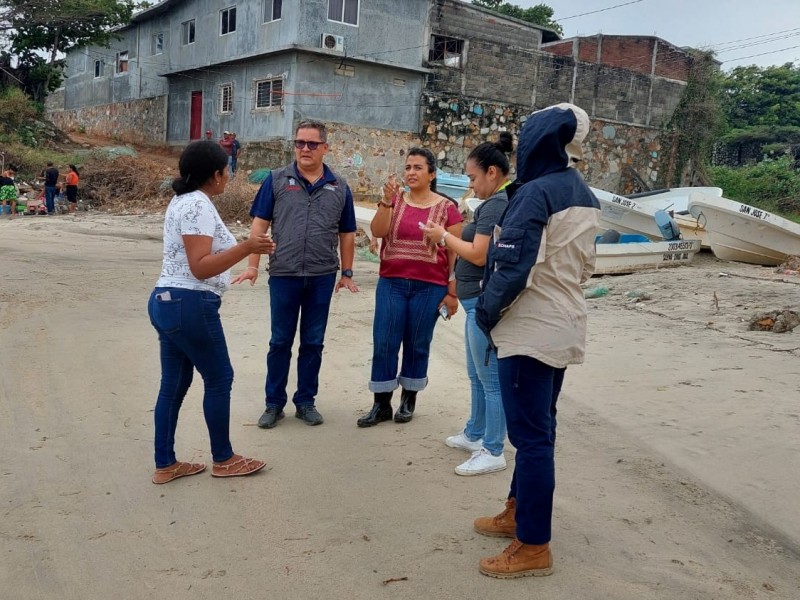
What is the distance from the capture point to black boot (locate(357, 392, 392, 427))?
4730 millimetres

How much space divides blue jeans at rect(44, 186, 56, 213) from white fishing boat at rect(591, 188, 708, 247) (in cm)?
1350

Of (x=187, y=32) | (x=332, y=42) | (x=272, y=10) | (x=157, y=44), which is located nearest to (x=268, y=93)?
(x=272, y=10)

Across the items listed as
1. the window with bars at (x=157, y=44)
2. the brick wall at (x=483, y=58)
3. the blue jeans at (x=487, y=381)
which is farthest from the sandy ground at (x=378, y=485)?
the window with bars at (x=157, y=44)

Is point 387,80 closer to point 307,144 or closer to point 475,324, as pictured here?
point 307,144

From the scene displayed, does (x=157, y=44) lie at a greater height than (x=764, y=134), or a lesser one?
greater

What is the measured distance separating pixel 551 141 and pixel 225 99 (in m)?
23.1

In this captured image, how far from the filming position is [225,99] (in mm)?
24141

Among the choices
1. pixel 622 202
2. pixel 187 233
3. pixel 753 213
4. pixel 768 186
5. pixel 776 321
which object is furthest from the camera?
pixel 768 186

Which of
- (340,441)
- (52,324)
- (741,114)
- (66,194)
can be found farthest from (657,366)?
(741,114)

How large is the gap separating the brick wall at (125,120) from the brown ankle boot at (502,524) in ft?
91.2

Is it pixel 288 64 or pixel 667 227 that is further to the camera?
pixel 288 64

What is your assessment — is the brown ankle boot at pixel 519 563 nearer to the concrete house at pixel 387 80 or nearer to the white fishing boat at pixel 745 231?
the white fishing boat at pixel 745 231

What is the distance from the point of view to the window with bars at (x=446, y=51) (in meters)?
A: 23.2

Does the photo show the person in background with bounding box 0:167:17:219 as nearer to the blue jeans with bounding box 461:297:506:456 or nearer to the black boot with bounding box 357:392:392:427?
the black boot with bounding box 357:392:392:427
